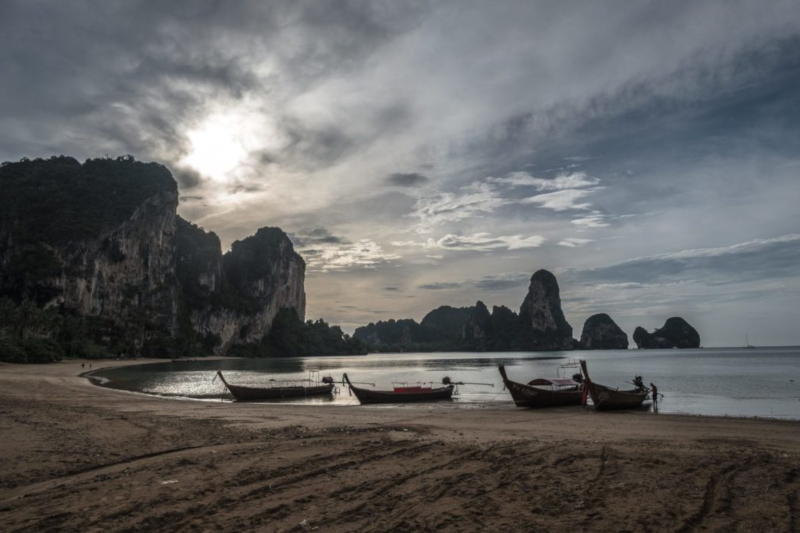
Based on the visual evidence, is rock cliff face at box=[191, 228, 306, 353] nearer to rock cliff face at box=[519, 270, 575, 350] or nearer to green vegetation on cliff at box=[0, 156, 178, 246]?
green vegetation on cliff at box=[0, 156, 178, 246]

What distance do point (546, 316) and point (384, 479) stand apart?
185 metres

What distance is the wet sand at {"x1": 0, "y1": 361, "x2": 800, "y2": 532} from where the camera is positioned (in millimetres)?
5449

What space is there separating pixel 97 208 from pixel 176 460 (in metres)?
97.8

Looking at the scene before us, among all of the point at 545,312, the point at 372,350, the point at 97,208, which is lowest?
the point at 372,350

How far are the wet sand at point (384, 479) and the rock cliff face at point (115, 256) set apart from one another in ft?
253

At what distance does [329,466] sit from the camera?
7910mm

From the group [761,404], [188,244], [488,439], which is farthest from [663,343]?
[488,439]

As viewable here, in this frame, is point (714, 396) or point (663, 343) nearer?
point (714, 396)

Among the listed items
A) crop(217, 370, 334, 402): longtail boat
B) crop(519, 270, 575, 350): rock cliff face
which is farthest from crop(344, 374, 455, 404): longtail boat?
crop(519, 270, 575, 350): rock cliff face

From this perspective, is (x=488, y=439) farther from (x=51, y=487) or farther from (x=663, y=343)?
(x=663, y=343)

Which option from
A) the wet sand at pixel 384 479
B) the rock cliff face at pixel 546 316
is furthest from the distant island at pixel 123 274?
the rock cliff face at pixel 546 316

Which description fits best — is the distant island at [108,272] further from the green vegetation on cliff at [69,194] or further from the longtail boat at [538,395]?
the longtail boat at [538,395]

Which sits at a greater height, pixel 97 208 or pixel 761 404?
pixel 97 208

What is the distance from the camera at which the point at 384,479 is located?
7.18m
